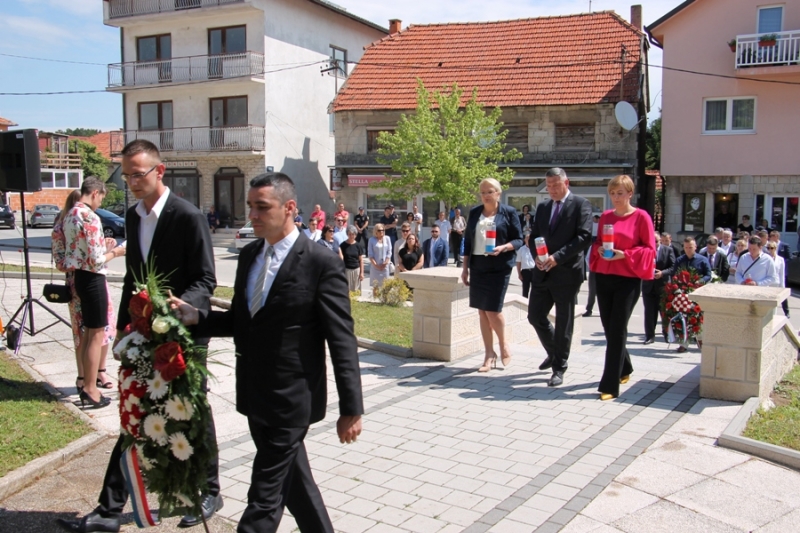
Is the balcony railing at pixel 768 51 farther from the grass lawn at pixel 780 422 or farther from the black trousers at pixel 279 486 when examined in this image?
the black trousers at pixel 279 486

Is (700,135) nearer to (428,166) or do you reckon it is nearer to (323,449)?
(428,166)

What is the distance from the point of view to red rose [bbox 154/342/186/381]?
130 inches

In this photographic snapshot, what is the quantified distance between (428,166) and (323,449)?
21349 mm

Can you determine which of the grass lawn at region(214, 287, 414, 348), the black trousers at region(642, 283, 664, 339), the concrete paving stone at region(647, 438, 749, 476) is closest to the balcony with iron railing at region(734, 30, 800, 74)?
the black trousers at region(642, 283, 664, 339)

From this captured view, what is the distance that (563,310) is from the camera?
272 inches

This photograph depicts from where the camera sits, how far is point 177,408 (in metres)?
3.37

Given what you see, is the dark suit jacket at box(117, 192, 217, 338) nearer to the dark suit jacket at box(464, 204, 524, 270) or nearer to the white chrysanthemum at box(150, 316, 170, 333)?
the white chrysanthemum at box(150, 316, 170, 333)

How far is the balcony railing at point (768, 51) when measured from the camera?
24.8 meters

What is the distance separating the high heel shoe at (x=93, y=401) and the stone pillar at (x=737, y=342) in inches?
201

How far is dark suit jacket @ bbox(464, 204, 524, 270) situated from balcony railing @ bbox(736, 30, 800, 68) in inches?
862

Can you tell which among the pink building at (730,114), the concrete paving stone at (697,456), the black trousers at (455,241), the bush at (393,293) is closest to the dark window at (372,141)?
the pink building at (730,114)

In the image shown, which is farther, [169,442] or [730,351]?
[730,351]

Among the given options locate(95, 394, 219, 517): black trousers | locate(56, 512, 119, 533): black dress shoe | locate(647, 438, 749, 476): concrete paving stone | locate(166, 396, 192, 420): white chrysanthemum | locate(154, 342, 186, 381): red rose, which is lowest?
locate(647, 438, 749, 476): concrete paving stone

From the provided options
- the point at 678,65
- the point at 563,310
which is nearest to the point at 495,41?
the point at 678,65
